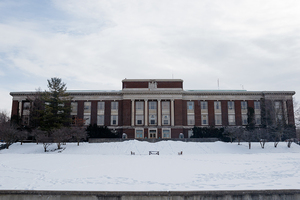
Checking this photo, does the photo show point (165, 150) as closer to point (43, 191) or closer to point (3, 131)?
point (3, 131)

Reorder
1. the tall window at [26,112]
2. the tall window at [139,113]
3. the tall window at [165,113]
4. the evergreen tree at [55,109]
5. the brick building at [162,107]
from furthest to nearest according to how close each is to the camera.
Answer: the tall window at [26,112], the tall window at [165,113], the tall window at [139,113], the brick building at [162,107], the evergreen tree at [55,109]

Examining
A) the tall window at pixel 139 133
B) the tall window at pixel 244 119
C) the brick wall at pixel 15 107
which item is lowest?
the tall window at pixel 139 133

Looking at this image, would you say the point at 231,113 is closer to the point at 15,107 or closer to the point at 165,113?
the point at 165,113

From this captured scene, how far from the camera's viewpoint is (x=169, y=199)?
1050 cm

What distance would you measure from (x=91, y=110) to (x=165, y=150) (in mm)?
27514

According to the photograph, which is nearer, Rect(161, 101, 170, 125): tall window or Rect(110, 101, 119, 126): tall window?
Rect(161, 101, 170, 125): tall window

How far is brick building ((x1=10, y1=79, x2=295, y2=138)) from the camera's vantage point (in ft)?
194

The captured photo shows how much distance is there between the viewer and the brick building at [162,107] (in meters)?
59.1

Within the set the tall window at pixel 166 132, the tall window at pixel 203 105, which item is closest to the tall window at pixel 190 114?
the tall window at pixel 203 105

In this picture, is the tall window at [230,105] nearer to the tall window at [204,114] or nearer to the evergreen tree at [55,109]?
the tall window at [204,114]

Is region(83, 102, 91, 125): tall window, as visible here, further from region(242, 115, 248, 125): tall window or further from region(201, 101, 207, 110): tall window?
region(242, 115, 248, 125): tall window

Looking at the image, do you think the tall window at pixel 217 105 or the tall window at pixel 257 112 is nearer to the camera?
the tall window at pixel 257 112

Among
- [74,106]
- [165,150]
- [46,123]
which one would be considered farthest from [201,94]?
[46,123]

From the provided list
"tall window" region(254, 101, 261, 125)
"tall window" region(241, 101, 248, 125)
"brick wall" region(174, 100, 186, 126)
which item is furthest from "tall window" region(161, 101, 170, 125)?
"tall window" region(254, 101, 261, 125)
